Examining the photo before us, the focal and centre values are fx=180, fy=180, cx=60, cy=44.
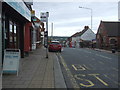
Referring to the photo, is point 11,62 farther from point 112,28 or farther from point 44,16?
Answer: point 112,28

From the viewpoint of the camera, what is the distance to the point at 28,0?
13.9 m

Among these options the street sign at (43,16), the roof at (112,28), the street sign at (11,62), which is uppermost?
the roof at (112,28)

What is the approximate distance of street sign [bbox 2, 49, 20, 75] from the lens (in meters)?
7.21

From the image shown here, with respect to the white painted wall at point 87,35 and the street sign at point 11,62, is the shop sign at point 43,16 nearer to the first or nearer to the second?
the street sign at point 11,62

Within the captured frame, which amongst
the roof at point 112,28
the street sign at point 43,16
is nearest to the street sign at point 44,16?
the street sign at point 43,16

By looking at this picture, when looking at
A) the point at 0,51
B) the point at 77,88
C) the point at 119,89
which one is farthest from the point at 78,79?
the point at 0,51

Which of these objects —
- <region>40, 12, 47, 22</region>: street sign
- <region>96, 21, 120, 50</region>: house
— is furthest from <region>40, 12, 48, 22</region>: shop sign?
<region>96, 21, 120, 50</region>: house

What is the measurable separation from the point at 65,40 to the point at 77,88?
4343 inches

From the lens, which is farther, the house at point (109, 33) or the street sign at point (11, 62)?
the house at point (109, 33)

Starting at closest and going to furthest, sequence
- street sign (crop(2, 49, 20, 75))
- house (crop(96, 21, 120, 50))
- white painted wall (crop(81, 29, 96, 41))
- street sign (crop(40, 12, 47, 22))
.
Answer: street sign (crop(2, 49, 20, 75)), street sign (crop(40, 12, 47, 22)), house (crop(96, 21, 120, 50)), white painted wall (crop(81, 29, 96, 41))

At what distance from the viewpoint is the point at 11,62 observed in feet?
23.9

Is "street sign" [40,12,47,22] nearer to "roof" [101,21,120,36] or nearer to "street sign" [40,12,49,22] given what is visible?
"street sign" [40,12,49,22]

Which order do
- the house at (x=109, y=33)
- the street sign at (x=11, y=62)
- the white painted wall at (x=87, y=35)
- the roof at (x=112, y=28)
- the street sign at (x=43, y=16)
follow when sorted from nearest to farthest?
the street sign at (x=11, y=62)
the street sign at (x=43, y=16)
the house at (x=109, y=33)
the roof at (x=112, y=28)
the white painted wall at (x=87, y=35)

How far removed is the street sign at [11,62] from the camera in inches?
284
